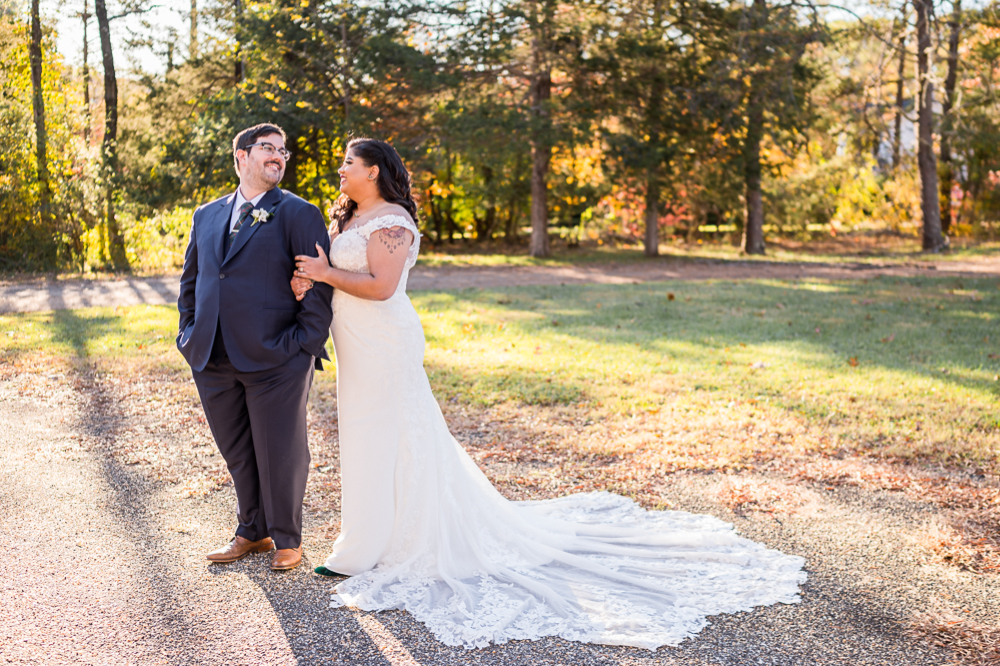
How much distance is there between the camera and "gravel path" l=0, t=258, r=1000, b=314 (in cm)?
1273

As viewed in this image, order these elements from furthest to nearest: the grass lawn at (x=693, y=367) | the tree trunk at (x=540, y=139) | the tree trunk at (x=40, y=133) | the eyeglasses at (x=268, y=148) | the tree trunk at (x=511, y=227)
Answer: the tree trunk at (x=511, y=227), the tree trunk at (x=540, y=139), the tree trunk at (x=40, y=133), the grass lawn at (x=693, y=367), the eyeglasses at (x=268, y=148)

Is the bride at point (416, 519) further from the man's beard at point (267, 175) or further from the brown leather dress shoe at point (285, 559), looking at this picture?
the man's beard at point (267, 175)

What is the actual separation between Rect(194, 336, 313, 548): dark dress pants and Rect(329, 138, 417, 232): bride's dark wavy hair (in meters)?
0.83

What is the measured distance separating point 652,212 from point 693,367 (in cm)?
1414

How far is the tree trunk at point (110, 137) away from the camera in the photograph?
17.0 m

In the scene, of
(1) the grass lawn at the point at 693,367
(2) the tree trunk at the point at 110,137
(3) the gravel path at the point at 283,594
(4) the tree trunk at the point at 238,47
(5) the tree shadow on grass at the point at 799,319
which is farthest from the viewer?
(4) the tree trunk at the point at 238,47

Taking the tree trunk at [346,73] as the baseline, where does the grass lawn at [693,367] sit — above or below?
below

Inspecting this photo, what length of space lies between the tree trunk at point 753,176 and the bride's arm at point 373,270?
15.2 metres

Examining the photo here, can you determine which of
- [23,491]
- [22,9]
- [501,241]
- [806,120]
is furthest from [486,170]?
[23,491]

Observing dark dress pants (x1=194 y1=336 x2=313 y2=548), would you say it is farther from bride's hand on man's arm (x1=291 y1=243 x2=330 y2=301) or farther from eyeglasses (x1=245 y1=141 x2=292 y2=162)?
eyeglasses (x1=245 y1=141 x2=292 y2=162)

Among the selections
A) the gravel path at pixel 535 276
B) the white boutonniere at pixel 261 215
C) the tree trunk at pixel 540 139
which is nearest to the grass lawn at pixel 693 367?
the gravel path at pixel 535 276

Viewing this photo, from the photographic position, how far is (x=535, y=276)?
17.5 m

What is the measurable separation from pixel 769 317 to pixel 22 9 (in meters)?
15.4

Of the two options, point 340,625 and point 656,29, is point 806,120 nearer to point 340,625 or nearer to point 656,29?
point 656,29
